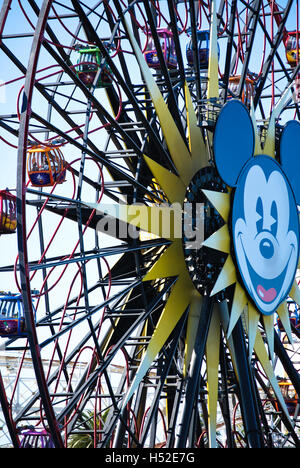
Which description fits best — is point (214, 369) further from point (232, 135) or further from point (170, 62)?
point (170, 62)

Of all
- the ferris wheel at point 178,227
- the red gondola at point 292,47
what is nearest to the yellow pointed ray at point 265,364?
the ferris wheel at point 178,227

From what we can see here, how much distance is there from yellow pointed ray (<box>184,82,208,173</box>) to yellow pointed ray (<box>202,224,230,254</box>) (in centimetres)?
133

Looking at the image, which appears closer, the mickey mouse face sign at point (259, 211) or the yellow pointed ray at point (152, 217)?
the yellow pointed ray at point (152, 217)

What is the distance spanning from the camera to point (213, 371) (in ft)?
44.1

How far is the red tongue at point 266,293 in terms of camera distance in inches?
551

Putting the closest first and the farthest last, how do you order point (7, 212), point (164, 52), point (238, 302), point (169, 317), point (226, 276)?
point (7, 212) → point (226, 276) → point (169, 317) → point (238, 302) → point (164, 52)

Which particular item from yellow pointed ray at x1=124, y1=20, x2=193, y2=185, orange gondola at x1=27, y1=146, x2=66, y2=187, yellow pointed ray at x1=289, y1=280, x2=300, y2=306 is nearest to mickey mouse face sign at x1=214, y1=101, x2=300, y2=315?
yellow pointed ray at x1=289, y1=280, x2=300, y2=306

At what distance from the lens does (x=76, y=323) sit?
1259 cm

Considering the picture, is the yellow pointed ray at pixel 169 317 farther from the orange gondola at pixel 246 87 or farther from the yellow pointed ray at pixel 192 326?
the orange gondola at pixel 246 87

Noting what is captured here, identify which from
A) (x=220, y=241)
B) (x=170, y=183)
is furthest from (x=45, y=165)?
(x=220, y=241)

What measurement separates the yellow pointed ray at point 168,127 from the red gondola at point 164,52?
2.53m

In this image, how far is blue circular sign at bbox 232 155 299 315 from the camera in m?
13.5

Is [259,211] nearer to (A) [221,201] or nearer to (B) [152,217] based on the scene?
(A) [221,201]

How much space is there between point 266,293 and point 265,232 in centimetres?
98
